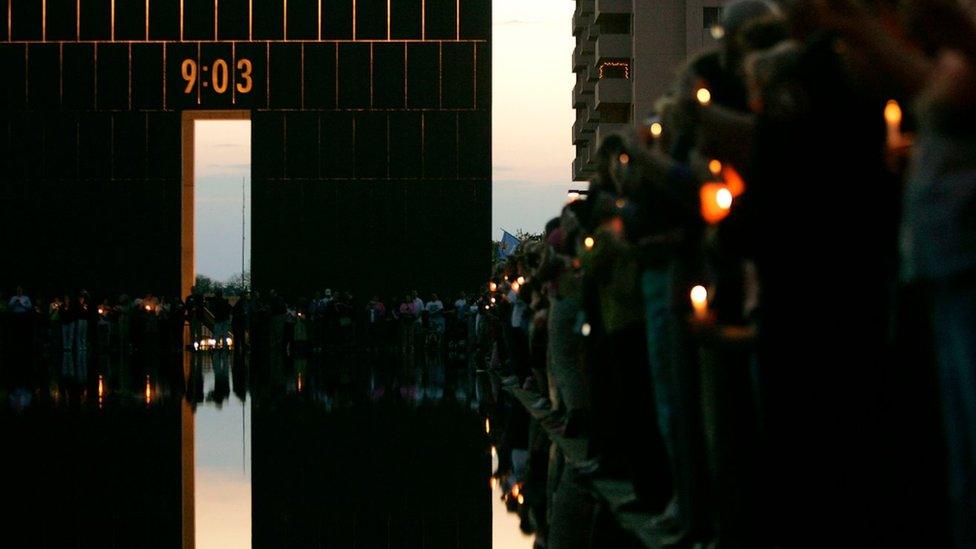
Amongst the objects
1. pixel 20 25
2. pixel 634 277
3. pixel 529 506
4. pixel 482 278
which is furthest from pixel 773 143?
pixel 20 25

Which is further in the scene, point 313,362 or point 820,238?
point 313,362

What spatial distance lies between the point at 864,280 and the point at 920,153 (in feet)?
4.34

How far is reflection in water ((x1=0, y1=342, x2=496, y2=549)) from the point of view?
33.0ft

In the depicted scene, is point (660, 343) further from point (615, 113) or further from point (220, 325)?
point (615, 113)

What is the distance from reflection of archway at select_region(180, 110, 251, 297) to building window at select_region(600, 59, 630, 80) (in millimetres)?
31048

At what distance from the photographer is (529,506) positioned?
36.1 ft

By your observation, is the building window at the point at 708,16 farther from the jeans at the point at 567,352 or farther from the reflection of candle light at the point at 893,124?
the reflection of candle light at the point at 893,124

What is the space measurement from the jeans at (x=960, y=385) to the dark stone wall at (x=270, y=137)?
56.6 meters

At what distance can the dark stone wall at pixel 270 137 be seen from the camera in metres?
62.2

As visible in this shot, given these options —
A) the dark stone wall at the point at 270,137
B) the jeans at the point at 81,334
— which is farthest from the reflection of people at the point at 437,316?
the jeans at the point at 81,334

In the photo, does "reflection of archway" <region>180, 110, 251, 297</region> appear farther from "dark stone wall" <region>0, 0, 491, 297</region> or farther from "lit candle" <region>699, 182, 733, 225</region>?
"lit candle" <region>699, 182, 733, 225</region>

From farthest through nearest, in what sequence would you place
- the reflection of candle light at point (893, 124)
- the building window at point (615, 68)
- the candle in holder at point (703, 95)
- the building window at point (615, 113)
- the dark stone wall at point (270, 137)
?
the building window at point (615, 113)
the building window at point (615, 68)
the dark stone wall at point (270, 137)
the candle in holder at point (703, 95)
the reflection of candle light at point (893, 124)

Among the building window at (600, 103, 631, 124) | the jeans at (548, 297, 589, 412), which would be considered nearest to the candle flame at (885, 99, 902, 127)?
the jeans at (548, 297, 589, 412)

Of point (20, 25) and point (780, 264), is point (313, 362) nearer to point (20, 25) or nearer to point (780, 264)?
point (20, 25)
